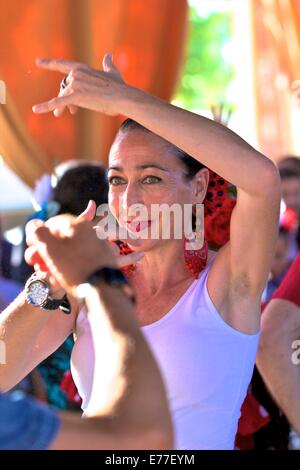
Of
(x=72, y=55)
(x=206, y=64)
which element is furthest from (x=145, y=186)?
(x=206, y=64)

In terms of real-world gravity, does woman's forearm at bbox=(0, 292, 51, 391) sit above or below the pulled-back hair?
below

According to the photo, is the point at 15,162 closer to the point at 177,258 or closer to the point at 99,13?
the point at 99,13

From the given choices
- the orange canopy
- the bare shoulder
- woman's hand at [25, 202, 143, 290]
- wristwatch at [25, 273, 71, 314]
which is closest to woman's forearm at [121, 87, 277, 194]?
the bare shoulder

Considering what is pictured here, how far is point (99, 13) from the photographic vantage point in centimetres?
471

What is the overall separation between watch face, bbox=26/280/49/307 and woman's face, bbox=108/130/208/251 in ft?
0.75

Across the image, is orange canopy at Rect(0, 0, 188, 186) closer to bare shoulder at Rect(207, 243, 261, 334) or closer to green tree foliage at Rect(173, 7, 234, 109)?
bare shoulder at Rect(207, 243, 261, 334)

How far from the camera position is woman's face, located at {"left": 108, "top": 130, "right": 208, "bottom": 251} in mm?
1841

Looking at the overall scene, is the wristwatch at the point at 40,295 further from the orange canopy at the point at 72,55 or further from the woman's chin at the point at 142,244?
the orange canopy at the point at 72,55

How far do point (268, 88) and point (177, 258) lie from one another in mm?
3730

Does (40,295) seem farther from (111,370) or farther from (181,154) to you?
(111,370)

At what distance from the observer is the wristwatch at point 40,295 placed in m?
1.73

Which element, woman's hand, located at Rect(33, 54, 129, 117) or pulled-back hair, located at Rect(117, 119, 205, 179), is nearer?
woman's hand, located at Rect(33, 54, 129, 117)

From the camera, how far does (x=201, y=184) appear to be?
1972 mm
